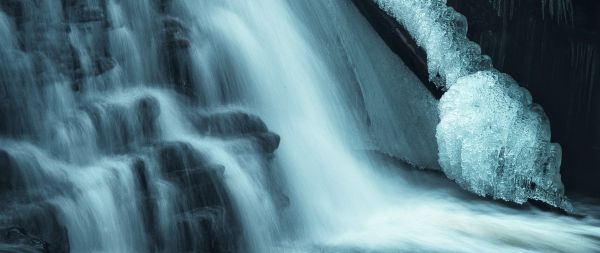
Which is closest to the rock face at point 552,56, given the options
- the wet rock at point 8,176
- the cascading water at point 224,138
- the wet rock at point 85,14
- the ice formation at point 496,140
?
the cascading water at point 224,138

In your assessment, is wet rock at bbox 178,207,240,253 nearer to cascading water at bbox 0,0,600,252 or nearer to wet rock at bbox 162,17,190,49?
cascading water at bbox 0,0,600,252

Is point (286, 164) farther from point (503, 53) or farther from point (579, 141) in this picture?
point (579, 141)

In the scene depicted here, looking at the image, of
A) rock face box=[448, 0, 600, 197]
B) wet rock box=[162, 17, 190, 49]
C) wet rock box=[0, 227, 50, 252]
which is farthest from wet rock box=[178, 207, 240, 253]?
rock face box=[448, 0, 600, 197]

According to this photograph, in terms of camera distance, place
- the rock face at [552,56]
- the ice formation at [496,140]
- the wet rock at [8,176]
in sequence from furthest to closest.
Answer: the rock face at [552,56] < the ice formation at [496,140] < the wet rock at [8,176]

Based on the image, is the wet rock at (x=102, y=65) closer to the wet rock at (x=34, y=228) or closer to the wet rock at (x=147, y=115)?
the wet rock at (x=147, y=115)

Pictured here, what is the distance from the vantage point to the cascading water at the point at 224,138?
3639 mm

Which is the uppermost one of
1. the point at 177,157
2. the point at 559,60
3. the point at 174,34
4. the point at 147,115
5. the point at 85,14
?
the point at 85,14

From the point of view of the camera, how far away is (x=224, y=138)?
4211mm

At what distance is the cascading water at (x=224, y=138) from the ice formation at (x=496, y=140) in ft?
0.66

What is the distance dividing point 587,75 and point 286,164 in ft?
8.95

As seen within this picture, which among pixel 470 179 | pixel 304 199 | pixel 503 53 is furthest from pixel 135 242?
pixel 503 53

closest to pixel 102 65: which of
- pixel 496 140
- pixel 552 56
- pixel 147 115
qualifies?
pixel 147 115

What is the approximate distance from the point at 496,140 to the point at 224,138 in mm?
1961

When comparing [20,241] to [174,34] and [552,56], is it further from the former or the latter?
[552,56]
